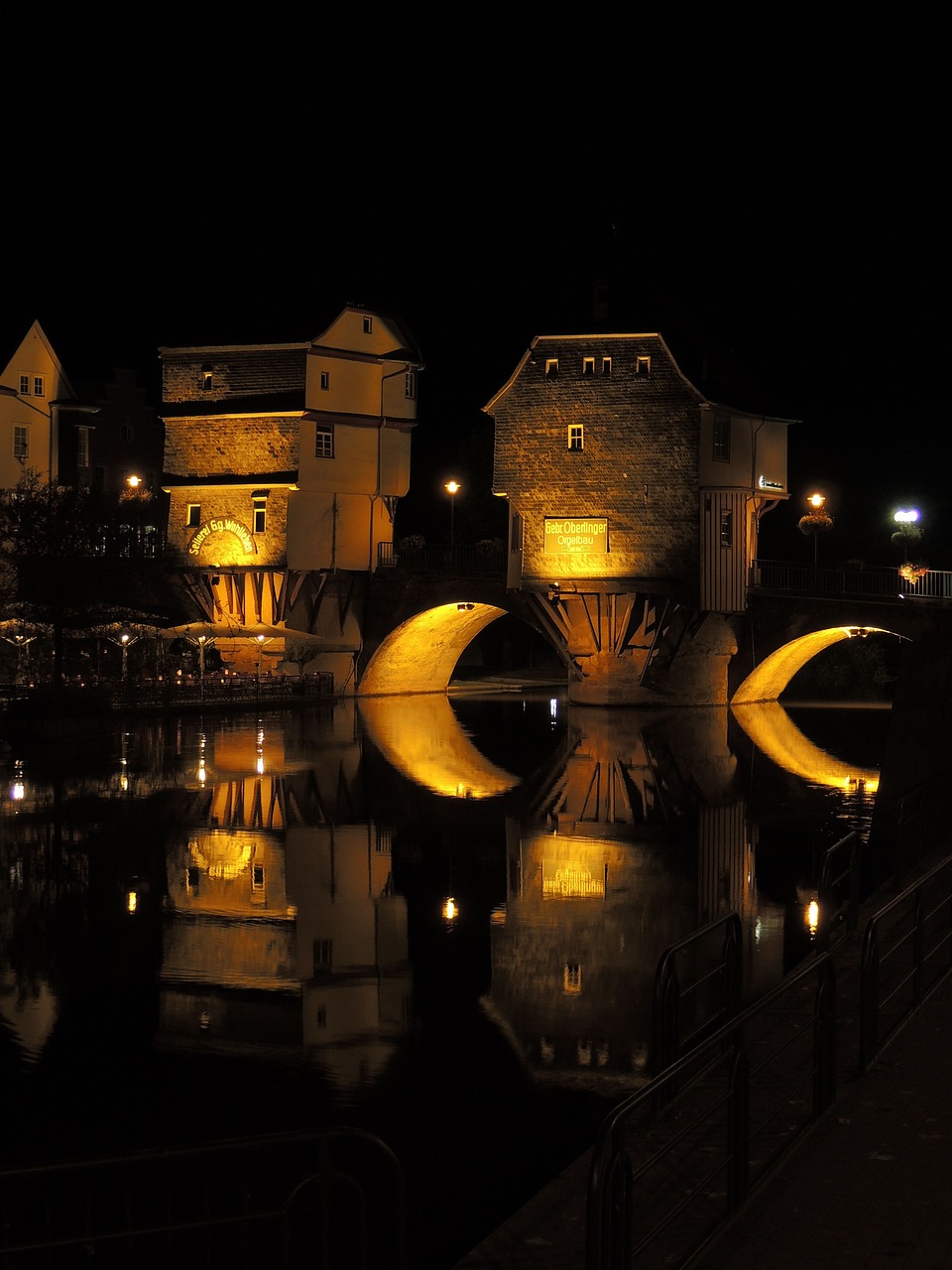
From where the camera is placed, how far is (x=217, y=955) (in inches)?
633

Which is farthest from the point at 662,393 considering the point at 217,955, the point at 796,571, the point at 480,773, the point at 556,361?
the point at 217,955

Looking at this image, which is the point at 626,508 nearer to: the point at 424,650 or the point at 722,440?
the point at 722,440

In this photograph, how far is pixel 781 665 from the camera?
60.2m

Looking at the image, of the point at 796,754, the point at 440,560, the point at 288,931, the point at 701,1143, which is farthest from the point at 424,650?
the point at 701,1143

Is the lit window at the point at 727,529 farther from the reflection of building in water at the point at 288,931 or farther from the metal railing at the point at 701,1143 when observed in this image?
the metal railing at the point at 701,1143

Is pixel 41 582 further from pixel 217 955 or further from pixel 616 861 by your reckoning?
pixel 217 955

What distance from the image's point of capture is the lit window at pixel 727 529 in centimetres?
5566

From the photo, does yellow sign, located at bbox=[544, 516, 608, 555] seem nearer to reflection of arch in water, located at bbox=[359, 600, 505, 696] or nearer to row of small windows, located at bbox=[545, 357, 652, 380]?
reflection of arch in water, located at bbox=[359, 600, 505, 696]

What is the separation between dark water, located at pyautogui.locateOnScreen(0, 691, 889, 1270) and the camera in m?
11.0

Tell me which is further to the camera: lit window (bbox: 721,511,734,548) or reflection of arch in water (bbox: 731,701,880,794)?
lit window (bbox: 721,511,734,548)

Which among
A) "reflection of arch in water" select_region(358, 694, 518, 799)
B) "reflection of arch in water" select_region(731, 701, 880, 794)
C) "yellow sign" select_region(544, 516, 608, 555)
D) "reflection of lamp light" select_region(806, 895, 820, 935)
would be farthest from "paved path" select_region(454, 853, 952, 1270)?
"yellow sign" select_region(544, 516, 608, 555)

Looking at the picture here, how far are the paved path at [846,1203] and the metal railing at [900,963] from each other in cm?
42

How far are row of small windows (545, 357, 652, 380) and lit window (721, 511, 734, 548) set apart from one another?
225 inches

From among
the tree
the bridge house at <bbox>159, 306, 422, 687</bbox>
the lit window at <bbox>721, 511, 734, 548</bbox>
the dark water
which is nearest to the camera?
the dark water
